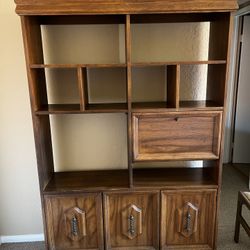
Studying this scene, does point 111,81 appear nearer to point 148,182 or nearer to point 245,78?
point 148,182

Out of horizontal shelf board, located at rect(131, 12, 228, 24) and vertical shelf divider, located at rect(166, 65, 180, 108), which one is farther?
horizontal shelf board, located at rect(131, 12, 228, 24)

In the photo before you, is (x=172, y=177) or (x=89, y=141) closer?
(x=172, y=177)

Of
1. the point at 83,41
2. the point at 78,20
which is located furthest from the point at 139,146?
the point at 78,20

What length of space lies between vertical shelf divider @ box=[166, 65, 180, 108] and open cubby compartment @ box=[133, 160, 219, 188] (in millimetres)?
522

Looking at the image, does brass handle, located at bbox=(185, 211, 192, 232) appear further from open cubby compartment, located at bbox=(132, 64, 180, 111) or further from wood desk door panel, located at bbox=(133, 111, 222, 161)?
open cubby compartment, located at bbox=(132, 64, 180, 111)

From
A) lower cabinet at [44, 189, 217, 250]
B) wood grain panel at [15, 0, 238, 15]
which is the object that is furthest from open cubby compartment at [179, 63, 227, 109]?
lower cabinet at [44, 189, 217, 250]

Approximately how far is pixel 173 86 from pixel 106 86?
529 mm

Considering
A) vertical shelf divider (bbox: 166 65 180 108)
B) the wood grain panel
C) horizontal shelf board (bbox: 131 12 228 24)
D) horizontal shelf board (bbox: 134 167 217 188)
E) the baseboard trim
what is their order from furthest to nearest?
the baseboard trim < horizontal shelf board (bbox: 134 167 217 188) < horizontal shelf board (bbox: 131 12 228 24) < vertical shelf divider (bbox: 166 65 180 108) < the wood grain panel

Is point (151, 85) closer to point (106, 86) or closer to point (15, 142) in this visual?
point (106, 86)

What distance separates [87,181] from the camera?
1.86 metres

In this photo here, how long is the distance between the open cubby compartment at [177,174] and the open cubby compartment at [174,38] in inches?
33.2

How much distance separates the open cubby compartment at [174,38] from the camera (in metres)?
1.76

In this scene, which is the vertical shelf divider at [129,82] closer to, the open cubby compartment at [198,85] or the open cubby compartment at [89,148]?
the open cubby compartment at [89,148]

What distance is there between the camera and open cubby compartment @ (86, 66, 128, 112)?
187 cm
